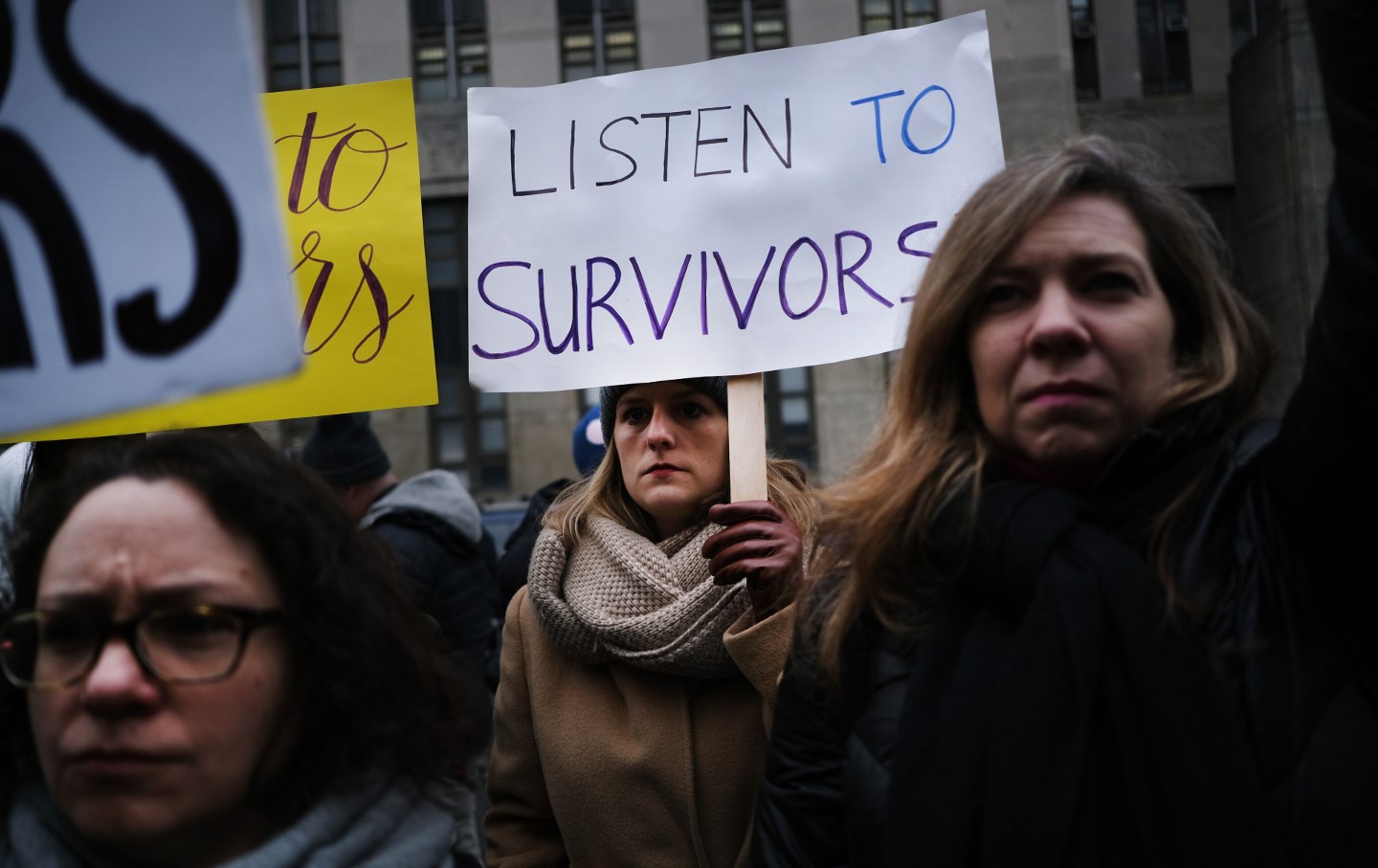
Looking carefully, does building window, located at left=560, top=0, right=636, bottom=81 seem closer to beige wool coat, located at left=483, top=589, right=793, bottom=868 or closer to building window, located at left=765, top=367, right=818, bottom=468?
building window, located at left=765, top=367, right=818, bottom=468

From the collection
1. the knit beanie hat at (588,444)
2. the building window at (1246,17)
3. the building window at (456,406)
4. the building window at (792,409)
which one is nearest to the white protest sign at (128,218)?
the knit beanie hat at (588,444)

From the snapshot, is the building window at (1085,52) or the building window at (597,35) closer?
the building window at (1085,52)

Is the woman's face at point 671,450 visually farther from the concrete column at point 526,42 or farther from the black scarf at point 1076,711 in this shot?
the concrete column at point 526,42

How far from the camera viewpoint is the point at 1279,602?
4.59 ft

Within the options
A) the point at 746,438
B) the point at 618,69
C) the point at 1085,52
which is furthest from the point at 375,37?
the point at 746,438

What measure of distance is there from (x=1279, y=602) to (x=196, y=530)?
1.15 metres

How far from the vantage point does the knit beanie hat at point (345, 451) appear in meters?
4.61

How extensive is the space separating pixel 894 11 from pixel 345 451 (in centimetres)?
1531

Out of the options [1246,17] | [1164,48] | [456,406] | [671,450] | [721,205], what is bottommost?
[671,450]

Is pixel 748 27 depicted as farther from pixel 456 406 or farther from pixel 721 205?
pixel 721 205

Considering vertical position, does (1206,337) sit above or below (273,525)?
above

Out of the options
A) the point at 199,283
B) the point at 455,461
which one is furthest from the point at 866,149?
the point at 455,461

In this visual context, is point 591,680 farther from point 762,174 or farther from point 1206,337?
point 1206,337

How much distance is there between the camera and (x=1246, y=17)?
60.6 ft
